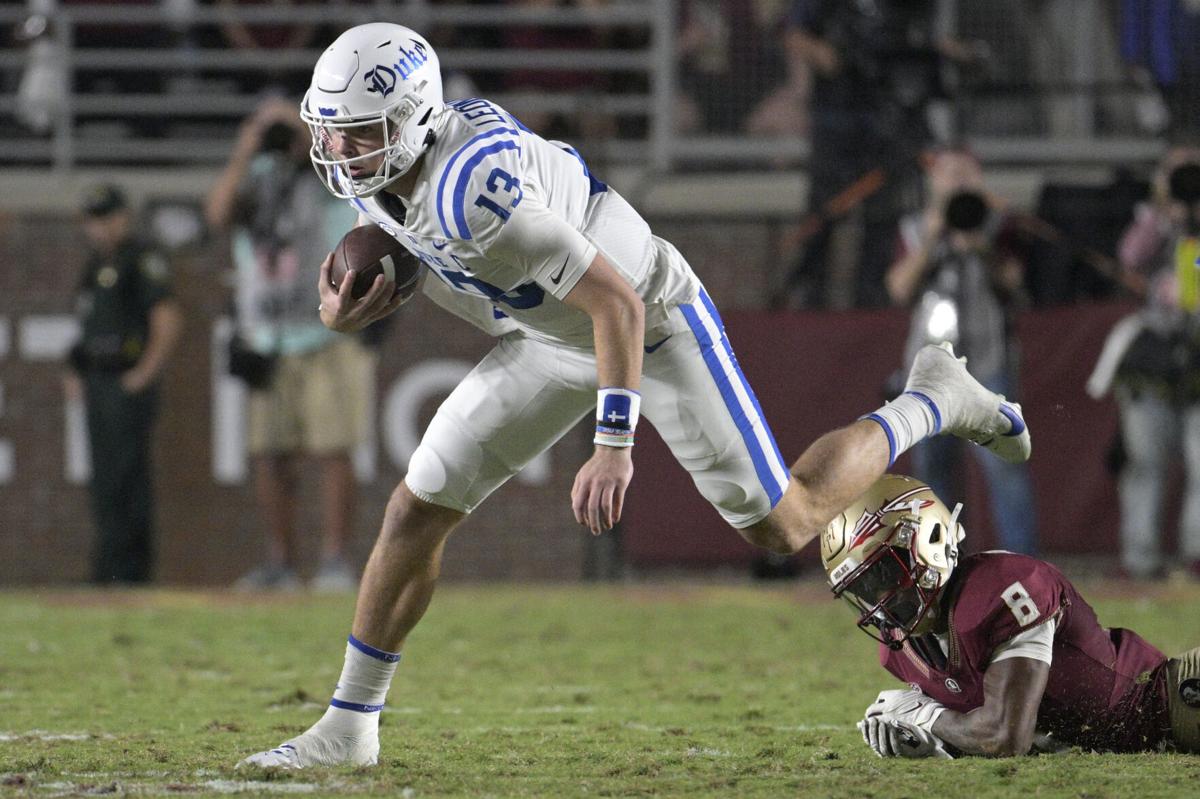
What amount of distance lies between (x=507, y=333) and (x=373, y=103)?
0.76 meters

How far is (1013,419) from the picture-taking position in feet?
17.2

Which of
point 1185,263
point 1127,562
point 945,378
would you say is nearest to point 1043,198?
point 1185,263

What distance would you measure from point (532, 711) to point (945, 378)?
1.61m

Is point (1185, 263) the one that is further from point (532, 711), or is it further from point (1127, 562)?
point (532, 711)

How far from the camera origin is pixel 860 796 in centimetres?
394

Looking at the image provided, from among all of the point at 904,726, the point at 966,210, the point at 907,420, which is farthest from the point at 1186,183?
the point at 904,726

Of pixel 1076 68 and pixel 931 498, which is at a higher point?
pixel 1076 68

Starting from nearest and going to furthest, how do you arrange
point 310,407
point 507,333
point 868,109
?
1. point 507,333
2. point 310,407
3. point 868,109

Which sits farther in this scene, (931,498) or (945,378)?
(945,378)

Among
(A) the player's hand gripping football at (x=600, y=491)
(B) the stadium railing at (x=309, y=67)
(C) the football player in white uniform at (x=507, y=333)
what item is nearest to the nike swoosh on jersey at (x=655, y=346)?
(C) the football player in white uniform at (x=507, y=333)

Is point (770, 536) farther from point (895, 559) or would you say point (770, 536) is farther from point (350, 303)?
point (350, 303)

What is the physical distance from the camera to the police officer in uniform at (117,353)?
972cm

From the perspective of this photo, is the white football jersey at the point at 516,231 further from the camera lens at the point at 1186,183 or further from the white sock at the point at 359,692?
the camera lens at the point at 1186,183

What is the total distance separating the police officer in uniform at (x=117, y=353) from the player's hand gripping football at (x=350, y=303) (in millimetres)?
5411
